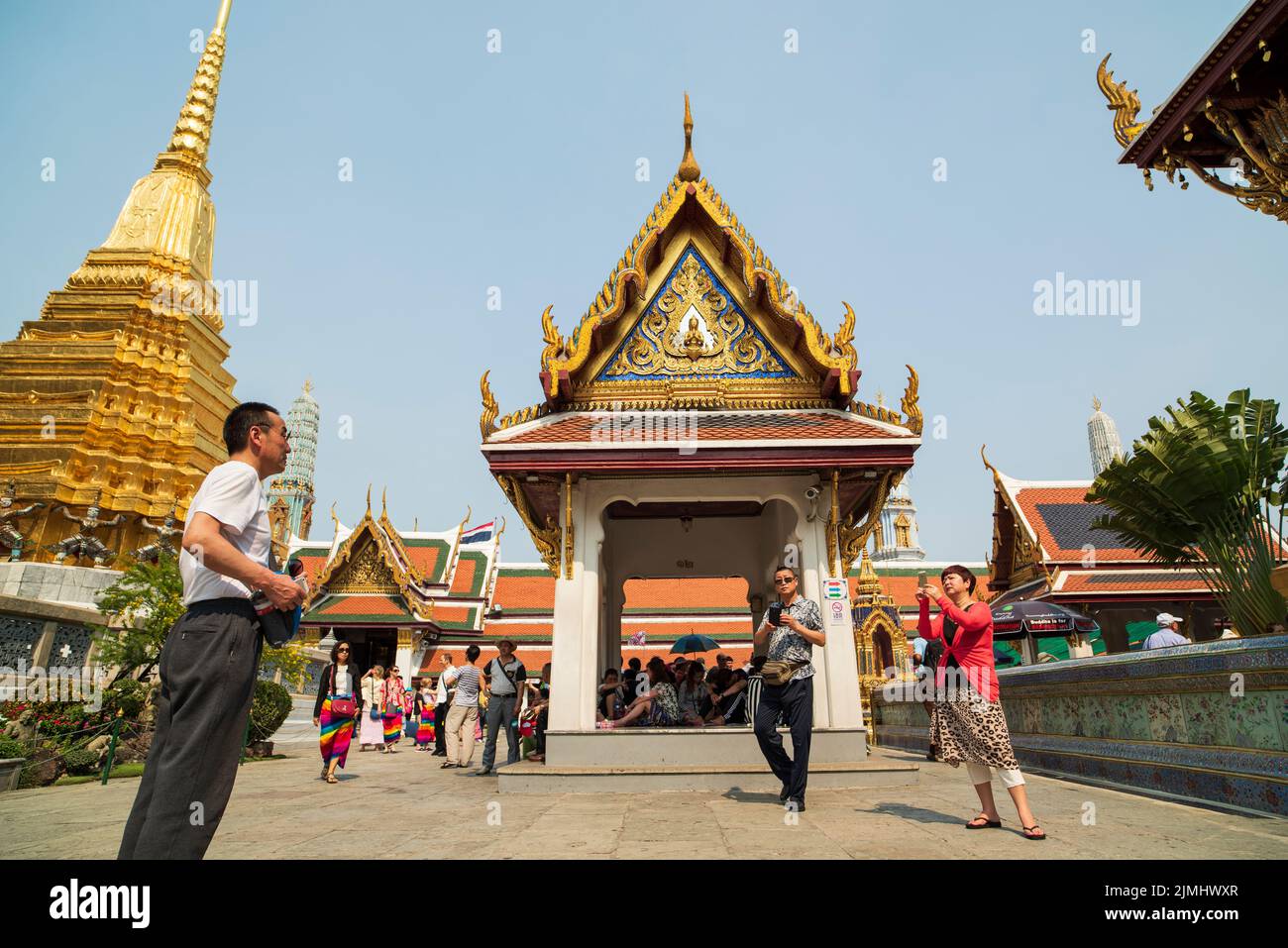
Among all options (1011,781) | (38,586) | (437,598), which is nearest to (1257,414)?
(1011,781)

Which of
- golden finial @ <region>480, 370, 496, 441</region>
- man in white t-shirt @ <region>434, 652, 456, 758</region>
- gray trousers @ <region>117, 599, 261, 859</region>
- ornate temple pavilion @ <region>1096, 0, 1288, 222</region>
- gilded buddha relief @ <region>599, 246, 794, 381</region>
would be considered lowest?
man in white t-shirt @ <region>434, 652, 456, 758</region>

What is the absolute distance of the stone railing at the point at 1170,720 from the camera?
16.7ft

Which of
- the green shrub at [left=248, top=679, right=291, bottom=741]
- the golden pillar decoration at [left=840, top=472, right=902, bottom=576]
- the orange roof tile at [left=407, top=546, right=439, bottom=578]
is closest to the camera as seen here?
the golden pillar decoration at [left=840, top=472, right=902, bottom=576]

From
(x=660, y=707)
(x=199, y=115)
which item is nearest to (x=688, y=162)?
(x=660, y=707)

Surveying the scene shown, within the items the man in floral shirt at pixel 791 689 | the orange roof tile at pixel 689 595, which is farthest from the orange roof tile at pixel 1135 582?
the man in floral shirt at pixel 791 689

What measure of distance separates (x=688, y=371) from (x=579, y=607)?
→ 3318mm

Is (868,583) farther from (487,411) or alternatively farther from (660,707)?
(487,411)

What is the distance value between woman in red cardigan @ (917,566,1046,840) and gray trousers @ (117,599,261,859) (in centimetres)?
385

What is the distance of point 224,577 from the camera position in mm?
2525

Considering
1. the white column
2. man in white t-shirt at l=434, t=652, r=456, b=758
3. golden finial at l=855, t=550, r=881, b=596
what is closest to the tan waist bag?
the white column

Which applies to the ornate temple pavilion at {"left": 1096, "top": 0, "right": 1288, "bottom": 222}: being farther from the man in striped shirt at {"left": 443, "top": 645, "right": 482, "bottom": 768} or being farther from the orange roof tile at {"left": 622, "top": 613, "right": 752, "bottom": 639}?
the orange roof tile at {"left": 622, "top": 613, "right": 752, "bottom": 639}

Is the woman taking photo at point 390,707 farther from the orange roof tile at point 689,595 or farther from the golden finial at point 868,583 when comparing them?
the golden finial at point 868,583

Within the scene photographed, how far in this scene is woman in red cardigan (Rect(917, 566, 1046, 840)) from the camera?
4.48 meters
